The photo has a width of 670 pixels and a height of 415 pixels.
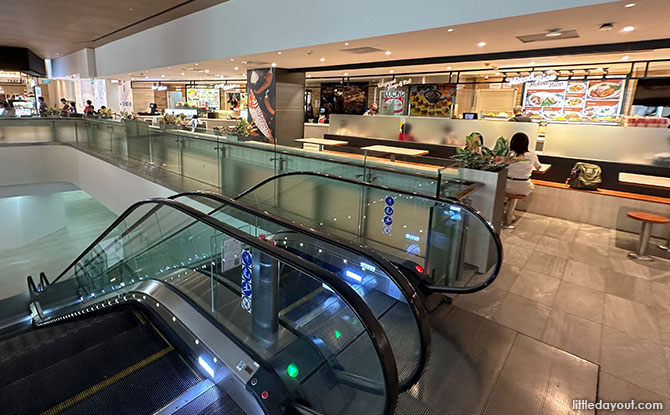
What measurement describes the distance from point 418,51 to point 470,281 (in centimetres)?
470

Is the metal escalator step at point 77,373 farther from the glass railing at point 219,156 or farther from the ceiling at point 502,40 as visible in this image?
the ceiling at point 502,40

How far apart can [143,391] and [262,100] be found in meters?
9.57

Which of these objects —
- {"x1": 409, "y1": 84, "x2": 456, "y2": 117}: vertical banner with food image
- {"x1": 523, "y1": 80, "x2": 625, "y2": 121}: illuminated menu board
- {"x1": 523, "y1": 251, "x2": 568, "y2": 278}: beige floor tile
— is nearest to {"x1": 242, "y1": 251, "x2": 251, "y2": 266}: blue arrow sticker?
{"x1": 523, "y1": 251, "x2": 568, "y2": 278}: beige floor tile

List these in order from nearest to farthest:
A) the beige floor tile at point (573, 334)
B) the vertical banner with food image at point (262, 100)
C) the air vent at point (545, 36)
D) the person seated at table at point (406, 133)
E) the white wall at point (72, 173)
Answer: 1. the beige floor tile at point (573, 334)
2. the air vent at point (545, 36)
3. the white wall at point (72, 173)
4. the person seated at table at point (406, 133)
5. the vertical banner with food image at point (262, 100)

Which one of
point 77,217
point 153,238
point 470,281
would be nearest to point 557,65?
point 470,281

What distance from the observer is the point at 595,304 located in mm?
3689

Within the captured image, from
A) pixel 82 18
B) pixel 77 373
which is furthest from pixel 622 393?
pixel 82 18

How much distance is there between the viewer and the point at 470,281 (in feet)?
13.2

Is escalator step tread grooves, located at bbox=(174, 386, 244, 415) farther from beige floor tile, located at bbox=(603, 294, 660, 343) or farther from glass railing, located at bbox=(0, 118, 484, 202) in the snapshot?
beige floor tile, located at bbox=(603, 294, 660, 343)

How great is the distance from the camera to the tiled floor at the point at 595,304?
2.77m

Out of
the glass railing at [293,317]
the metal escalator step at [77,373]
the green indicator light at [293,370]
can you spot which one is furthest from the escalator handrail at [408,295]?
the metal escalator step at [77,373]

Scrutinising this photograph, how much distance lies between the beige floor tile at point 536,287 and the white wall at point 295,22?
2918 millimetres

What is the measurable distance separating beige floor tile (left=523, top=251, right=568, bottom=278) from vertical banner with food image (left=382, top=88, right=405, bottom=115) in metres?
8.14

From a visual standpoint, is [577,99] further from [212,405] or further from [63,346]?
[63,346]
